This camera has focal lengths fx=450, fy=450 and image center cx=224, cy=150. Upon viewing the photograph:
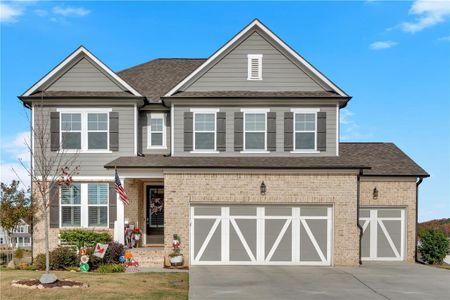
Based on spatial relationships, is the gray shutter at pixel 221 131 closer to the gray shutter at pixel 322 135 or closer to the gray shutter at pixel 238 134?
the gray shutter at pixel 238 134

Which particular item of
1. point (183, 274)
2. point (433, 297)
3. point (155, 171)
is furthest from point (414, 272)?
point (155, 171)

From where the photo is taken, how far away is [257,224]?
1775cm

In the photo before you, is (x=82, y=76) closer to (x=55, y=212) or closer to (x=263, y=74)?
(x=55, y=212)

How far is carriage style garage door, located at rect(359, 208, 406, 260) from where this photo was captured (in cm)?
2012

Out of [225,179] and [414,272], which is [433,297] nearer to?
[414,272]

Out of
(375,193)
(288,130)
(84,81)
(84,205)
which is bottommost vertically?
(84,205)

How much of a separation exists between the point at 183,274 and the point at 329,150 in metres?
8.19

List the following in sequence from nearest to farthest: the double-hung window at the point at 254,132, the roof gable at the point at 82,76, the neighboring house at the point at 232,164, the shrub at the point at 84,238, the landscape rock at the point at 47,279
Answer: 1. the landscape rock at the point at 47,279
2. the neighboring house at the point at 232,164
3. the shrub at the point at 84,238
4. the double-hung window at the point at 254,132
5. the roof gable at the point at 82,76

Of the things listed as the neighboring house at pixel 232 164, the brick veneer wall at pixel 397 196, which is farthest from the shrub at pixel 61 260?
the brick veneer wall at pixel 397 196

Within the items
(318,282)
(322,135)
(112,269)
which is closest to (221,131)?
(322,135)

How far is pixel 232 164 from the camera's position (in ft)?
58.3

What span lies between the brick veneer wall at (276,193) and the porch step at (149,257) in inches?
51.2

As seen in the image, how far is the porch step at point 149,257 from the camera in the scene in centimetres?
1761

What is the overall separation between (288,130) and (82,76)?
9441 mm
